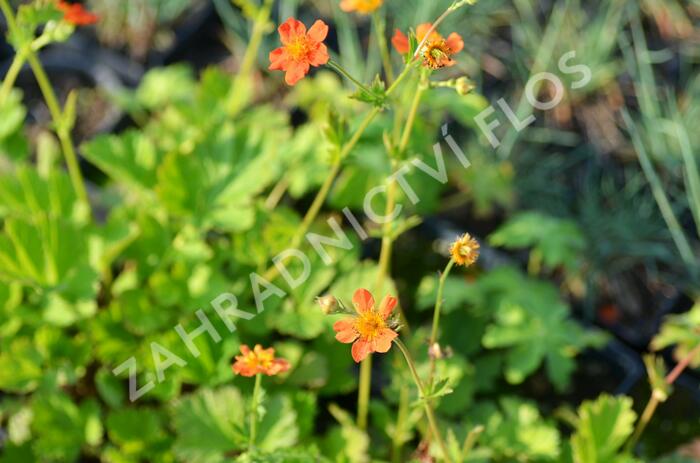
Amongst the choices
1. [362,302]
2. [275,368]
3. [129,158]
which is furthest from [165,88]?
[362,302]

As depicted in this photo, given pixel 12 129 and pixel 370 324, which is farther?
pixel 12 129

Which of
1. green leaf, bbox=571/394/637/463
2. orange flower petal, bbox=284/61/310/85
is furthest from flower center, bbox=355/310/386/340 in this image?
green leaf, bbox=571/394/637/463

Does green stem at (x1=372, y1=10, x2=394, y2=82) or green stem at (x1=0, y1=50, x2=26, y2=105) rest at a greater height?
green stem at (x1=372, y1=10, x2=394, y2=82)

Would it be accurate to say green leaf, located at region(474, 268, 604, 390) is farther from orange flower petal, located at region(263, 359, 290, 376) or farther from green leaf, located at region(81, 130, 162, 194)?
green leaf, located at region(81, 130, 162, 194)

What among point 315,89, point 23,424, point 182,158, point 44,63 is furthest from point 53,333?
point 44,63

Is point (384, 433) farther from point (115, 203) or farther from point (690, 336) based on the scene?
point (115, 203)

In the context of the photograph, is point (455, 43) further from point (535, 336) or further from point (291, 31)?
point (535, 336)

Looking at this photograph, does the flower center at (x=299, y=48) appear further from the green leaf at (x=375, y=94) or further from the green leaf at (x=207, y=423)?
the green leaf at (x=207, y=423)

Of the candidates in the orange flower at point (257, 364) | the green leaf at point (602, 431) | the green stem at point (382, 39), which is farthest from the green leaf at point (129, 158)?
the green leaf at point (602, 431)
